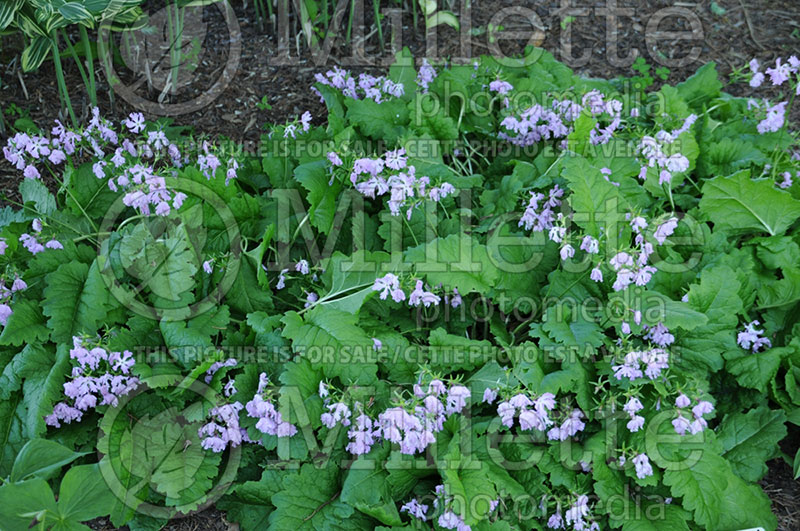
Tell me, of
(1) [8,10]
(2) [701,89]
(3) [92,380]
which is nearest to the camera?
(3) [92,380]

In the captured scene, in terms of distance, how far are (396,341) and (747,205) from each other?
1671 mm

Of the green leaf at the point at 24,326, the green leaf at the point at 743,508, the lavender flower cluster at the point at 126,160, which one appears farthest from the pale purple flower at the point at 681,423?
the green leaf at the point at 24,326

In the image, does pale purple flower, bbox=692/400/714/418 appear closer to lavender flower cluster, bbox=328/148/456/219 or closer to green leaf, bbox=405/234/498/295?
green leaf, bbox=405/234/498/295

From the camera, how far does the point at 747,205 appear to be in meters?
3.13

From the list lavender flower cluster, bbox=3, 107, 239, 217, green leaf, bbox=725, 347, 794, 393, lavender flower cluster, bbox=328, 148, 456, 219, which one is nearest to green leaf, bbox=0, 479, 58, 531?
lavender flower cluster, bbox=3, 107, 239, 217

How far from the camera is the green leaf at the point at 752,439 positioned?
266 centimetres

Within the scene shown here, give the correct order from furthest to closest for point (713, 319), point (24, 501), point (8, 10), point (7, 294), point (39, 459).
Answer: point (8, 10) → point (713, 319) → point (7, 294) → point (39, 459) → point (24, 501)

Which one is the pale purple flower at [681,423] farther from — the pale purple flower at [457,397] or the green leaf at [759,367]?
the pale purple flower at [457,397]

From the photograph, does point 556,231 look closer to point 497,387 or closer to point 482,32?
point 497,387

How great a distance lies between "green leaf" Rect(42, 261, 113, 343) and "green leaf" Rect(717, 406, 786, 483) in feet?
7.76

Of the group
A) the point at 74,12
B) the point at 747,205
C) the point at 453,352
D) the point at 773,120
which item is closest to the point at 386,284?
→ the point at 453,352

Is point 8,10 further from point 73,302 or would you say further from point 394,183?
point 394,183

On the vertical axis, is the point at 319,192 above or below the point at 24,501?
above

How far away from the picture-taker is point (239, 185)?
11.1 ft
